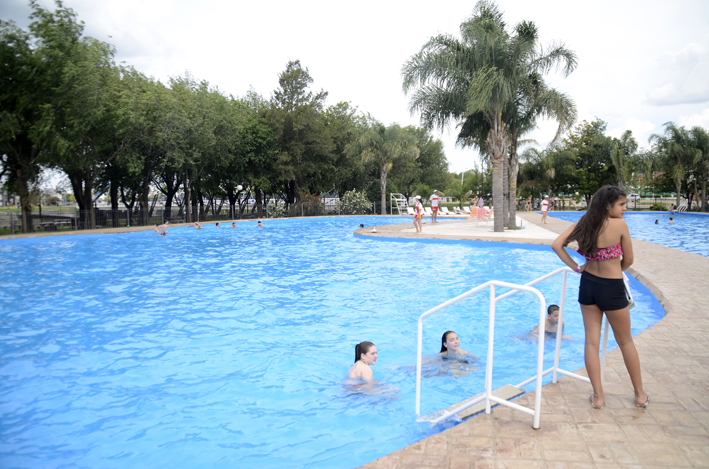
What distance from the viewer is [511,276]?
11.2m

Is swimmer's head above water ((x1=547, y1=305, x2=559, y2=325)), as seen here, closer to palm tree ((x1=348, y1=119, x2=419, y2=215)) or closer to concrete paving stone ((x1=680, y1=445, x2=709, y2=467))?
concrete paving stone ((x1=680, y1=445, x2=709, y2=467))

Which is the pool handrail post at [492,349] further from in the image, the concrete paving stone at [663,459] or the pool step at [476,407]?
the concrete paving stone at [663,459]

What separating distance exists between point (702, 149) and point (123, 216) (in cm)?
4775

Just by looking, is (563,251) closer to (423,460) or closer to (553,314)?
(423,460)

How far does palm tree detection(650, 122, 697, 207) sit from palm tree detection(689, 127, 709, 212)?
436 millimetres

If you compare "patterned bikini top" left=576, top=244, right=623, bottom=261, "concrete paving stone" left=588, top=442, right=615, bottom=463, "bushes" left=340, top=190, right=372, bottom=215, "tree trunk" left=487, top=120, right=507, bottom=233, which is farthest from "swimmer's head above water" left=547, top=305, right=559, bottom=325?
"bushes" left=340, top=190, right=372, bottom=215

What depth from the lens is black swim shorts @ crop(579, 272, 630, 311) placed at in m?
3.20

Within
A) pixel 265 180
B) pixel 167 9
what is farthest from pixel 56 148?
pixel 265 180

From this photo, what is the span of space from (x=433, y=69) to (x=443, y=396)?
1690 centimetres

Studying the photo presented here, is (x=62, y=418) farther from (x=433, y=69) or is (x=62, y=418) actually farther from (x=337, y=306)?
(x=433, y=69)

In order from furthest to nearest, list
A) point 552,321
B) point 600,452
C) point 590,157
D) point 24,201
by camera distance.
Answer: point 590,157
point 24,201
point 552,321
point 600,452

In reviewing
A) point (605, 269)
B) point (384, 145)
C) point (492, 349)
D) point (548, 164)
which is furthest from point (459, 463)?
point (548, 164)

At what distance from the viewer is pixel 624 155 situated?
4238cm

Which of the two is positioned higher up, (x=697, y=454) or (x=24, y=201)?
(x=24, y=201)
